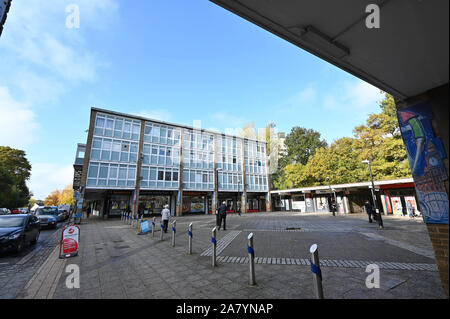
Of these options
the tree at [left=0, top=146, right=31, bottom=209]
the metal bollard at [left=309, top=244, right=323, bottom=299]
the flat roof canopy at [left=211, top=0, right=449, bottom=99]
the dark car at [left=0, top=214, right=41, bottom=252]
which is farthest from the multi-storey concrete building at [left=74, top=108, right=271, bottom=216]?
the flat roof canopy at [left=211, top=0, right=449, bottom=99]

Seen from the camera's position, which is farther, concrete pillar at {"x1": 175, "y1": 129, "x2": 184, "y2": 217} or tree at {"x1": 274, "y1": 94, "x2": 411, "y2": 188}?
concrete pillar at {"x1": 175, "y1": 129, "x2": 184, "y2": 217}

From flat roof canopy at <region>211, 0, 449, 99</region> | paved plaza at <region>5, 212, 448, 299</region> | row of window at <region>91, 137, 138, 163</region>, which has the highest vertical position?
row of window at <region>91, 137, 138, 163</region>

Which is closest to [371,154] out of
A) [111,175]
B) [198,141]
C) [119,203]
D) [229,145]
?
[229,145]

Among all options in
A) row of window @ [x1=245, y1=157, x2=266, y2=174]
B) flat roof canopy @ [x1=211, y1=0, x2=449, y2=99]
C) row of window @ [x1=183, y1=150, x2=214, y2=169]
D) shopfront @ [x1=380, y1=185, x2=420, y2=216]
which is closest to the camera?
flat roof canopy @ [x1=211, y1=0, x2=449, y2=99]

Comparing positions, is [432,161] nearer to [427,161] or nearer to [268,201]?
[427,161]

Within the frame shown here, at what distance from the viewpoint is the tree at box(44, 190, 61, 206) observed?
71.5m

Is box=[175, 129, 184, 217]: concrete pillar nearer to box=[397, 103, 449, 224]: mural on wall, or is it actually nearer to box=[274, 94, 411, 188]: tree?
box=[274, 94, 411, 188]: tree

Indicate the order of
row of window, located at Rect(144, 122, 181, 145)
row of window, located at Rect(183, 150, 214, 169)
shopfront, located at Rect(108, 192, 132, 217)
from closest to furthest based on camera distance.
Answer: shopfront, located at Rect(108, 192, 132, 217) → row of window, located at Rect(144, 122, 181, 145) → row of window, located at Rect(183, 150, 214, 169)

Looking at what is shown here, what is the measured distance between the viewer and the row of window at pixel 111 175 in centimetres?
2181

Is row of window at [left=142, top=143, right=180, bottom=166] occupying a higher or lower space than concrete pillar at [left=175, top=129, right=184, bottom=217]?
higher

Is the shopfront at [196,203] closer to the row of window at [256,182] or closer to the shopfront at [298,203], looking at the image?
the row of window at [256,182]

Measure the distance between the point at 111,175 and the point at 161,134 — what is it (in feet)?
29.3

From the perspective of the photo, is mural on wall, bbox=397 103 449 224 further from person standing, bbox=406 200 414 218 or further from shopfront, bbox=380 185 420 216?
shopfront, bbox=380 185 420 216
